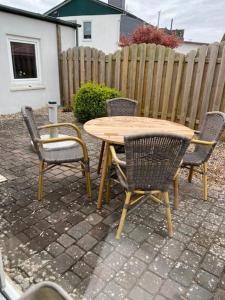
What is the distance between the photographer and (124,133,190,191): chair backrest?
154cm

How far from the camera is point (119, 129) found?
2268 millimetres

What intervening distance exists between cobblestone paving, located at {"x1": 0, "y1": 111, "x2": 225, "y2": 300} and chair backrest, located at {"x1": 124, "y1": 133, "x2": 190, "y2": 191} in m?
0.45

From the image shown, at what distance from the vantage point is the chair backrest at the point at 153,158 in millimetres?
1540

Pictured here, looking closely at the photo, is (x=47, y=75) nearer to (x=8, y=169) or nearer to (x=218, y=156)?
(x=8, y=169)

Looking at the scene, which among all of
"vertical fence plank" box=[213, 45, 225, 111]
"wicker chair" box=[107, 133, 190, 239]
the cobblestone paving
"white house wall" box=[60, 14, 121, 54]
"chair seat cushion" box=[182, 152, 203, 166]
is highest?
"white house wall" box=[60, 14, 121, 54]

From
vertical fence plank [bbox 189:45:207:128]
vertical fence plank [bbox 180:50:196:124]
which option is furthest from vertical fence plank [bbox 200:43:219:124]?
vertical fence plank [bbox 180:50:196:124]

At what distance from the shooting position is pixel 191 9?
1487cm

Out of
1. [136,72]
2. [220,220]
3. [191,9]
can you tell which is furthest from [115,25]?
[220,220]

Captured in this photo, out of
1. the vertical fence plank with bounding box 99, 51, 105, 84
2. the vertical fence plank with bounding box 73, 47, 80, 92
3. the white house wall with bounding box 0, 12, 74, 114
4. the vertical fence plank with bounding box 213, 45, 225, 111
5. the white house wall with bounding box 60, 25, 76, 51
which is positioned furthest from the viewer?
the white house wall with bounding box 60, 25, 76, 51

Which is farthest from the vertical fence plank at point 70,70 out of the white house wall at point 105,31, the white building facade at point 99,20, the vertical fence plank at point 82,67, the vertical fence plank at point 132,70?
the white house wall at point 105,31

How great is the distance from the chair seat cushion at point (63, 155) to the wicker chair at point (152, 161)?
2.19 ft

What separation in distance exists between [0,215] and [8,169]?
103cm

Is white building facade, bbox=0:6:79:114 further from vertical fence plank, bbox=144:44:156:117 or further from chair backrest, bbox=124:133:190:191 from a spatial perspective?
chair backrest, bbox=124:133:190:191

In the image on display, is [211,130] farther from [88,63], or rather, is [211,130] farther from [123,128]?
[88,63]
